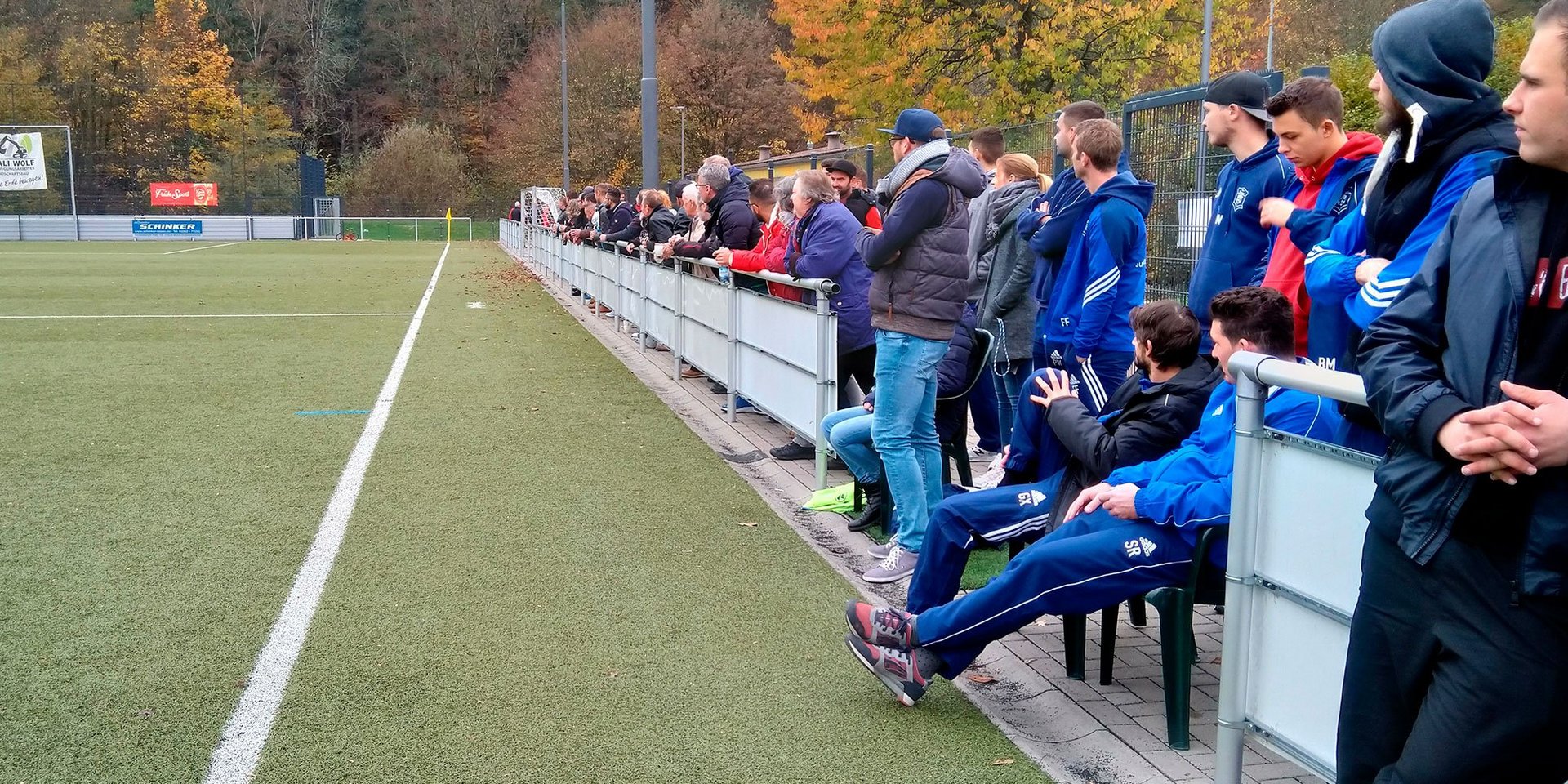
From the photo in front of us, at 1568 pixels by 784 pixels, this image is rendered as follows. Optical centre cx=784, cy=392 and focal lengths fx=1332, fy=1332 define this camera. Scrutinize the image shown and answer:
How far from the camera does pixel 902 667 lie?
13.7 feet

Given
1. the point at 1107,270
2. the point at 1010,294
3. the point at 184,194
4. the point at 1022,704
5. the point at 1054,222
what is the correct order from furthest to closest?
the point at 184,194 < the point at 1010,294 < the point at 1054,222 < the point at 1107,270 < the point at 1022,704

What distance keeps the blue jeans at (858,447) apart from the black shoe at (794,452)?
1.89 m

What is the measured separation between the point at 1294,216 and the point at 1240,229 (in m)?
0.95

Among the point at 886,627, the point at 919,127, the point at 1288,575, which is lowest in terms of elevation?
the point at 886,627

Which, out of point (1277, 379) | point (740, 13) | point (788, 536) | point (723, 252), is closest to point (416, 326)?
point (723, 252)

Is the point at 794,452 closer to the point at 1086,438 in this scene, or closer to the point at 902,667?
the point at 1086,438

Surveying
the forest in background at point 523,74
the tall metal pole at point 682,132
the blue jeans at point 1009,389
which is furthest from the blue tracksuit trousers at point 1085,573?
the tall metal pole at point 682,132

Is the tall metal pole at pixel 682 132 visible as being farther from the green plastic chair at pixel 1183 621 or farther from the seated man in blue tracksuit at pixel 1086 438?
the green plastic chair at pixel 1183 621

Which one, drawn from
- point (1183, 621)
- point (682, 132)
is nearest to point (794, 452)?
point (1183, 621)

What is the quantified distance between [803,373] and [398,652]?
3.50 meters

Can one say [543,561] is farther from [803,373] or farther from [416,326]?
[416,326]

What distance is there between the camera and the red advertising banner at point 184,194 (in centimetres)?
5922

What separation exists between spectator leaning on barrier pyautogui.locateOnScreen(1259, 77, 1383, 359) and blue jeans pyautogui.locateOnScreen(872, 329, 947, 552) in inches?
69.9

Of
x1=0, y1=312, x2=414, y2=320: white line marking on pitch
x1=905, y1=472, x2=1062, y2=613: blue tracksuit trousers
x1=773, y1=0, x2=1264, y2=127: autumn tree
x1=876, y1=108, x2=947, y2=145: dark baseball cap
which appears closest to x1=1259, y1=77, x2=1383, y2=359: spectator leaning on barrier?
x1=905, y1=472, x2=1062, y2=613: blue tracksuit trousers
